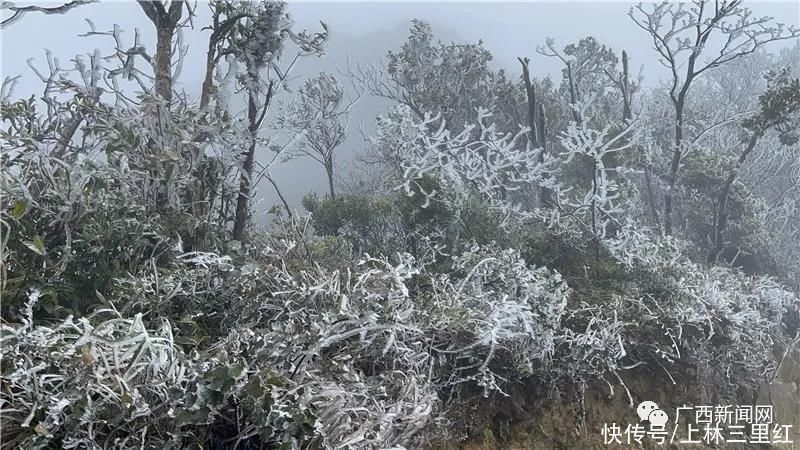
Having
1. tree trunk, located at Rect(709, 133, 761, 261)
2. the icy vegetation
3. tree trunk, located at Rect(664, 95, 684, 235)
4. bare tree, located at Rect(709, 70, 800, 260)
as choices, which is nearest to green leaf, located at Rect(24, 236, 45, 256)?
the icy vegetation

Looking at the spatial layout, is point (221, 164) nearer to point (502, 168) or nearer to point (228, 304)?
point (228, 304)

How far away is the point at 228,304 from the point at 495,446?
1.24 m

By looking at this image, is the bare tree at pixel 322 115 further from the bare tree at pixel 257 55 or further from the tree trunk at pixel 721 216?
the tree trunk at pixel 721 216

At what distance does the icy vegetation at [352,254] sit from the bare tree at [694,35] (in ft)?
0.09

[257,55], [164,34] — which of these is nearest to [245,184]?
[257,55]

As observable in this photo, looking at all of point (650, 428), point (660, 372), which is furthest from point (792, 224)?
point (650, 428)

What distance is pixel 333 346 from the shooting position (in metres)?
1.93

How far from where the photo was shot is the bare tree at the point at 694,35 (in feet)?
12.7

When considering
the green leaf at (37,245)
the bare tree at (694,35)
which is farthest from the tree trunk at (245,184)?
the bare tree at (694,35)

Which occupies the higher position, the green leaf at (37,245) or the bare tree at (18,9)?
the bare tree at (18,9)

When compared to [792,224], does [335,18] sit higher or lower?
higher

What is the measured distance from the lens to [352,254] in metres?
3.01

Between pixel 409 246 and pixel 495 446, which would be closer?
pixel 495 446

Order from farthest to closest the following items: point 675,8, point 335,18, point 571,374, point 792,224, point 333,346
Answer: point 792,224
point 675,8
point 335,18
point 571,374
point 333,346
